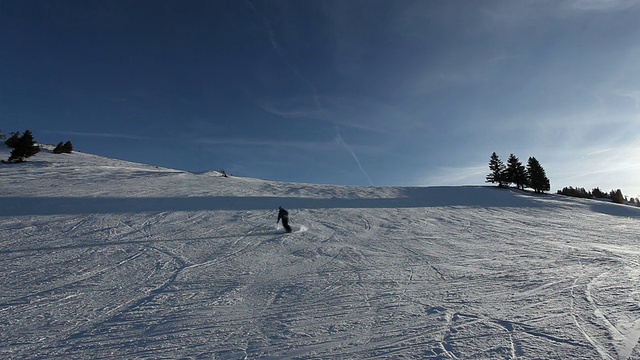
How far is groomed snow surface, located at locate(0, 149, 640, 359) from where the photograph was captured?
11.9 feet

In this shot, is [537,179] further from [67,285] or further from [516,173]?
[67,285]

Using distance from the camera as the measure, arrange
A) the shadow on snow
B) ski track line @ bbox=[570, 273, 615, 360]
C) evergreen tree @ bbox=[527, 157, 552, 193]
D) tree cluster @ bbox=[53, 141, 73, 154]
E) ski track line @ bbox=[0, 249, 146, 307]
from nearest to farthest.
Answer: ski track line @ bbox=[570, 273, 615, 360], ski track line @ bbox=[0, 249, 146, 307], the shadow on snow, tree cluster @ bbox=[53, 141, 73, 154], evergreen tree @ bbox=[527, 157, 552, 193]

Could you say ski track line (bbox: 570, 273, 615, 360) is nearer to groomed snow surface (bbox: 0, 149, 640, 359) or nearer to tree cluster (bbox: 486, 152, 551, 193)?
groomed snow surface (bbox: 0, 149, 640, 359)

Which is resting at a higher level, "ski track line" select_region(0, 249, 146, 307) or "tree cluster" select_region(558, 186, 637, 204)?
Answer: "tree cluster" select_region(558, 186, 637, 204)

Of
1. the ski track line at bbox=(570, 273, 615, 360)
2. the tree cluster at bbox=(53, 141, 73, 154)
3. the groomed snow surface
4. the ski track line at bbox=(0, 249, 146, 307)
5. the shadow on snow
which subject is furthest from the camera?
the tree cluster at bbox=(53, 141, 73, 154)

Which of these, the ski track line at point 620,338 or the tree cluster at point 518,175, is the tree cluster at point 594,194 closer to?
the tree cluster at point 518,175

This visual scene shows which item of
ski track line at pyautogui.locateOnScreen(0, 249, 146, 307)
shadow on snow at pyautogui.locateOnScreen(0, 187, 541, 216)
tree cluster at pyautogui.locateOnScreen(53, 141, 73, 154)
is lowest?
ski track line at pyautogui.locateOnScreen(0, 249, 146, 307)

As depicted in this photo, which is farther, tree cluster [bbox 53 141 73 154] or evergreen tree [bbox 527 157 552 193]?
evergreen tree [bbox 527 157 552 193]

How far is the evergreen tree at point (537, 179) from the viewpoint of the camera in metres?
41.0

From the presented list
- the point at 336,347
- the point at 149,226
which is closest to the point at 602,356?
the point at 336,347

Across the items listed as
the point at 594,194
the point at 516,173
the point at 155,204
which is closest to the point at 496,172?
the point at 516,173

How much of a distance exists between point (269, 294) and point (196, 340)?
67.2 inches

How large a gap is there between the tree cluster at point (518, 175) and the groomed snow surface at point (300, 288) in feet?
106

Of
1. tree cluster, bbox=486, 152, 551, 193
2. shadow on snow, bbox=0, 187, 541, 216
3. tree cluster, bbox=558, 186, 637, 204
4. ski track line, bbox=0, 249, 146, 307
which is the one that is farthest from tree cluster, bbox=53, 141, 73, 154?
tree cluster, bbox=558, 186, 637, 204
